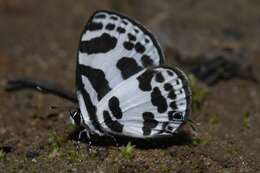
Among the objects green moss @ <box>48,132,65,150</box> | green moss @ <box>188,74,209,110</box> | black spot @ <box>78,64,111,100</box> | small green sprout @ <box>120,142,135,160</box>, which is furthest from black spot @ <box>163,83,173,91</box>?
green moss @ <box>188,74,209,110</box>

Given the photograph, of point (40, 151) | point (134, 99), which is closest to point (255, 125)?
point (134, 99)

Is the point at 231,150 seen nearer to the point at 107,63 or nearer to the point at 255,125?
the point at 255,125

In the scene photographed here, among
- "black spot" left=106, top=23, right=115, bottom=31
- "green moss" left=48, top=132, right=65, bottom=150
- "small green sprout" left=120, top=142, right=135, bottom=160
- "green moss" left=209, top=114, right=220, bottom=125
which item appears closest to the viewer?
"small green sprout" left=120, top=142, right=135, bottom=160

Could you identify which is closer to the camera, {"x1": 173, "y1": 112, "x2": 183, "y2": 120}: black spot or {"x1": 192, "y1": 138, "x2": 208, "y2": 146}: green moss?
{"x1": 173, "y1": 112, "x2": 183, "y2": 120}: black spot

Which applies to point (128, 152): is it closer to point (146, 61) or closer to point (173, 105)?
point (173, 105)

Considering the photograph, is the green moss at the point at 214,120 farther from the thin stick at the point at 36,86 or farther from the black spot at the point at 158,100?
the thin stick at the point at 36,86

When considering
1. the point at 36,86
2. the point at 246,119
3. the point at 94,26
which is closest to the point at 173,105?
the point at 94,26

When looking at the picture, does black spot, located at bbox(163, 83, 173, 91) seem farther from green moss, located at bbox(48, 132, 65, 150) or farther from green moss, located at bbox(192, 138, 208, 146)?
green moss, located at bbox(48, 132, 65, 150)

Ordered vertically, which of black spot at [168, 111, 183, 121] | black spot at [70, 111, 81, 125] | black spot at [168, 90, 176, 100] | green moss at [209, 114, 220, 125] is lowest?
green moss at [209, 114, 220, 125]
